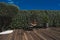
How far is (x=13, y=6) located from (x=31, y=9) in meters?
1.82

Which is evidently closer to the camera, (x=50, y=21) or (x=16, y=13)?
(x=16, y=13)

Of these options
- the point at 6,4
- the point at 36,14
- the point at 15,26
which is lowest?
the point at 15,26

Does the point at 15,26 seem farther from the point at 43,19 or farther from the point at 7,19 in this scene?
the point at 43,19

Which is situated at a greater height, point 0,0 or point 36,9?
point 0,0

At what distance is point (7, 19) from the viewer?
9.34 metres

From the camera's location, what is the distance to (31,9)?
33.9ft

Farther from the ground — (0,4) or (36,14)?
(0,4)

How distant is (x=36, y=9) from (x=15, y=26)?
218cm

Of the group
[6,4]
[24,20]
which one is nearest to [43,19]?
[24,20]

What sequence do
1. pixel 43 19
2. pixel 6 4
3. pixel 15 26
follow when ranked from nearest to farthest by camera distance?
pixel 6 4 < pixel 15 26 < pixel 43 19

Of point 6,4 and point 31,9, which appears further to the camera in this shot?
point 31,9

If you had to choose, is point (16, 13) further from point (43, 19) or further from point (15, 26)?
point (43, 19)

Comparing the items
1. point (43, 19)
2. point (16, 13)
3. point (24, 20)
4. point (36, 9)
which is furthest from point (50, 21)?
point (16, 13)

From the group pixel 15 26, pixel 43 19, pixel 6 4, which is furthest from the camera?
pixel 43 19
